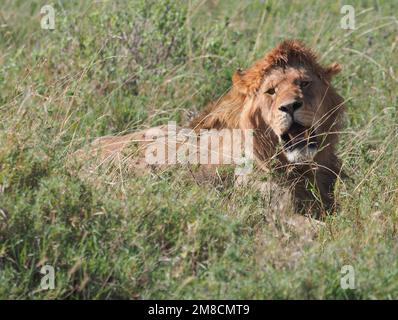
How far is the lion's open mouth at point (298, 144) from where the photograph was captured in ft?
18.8

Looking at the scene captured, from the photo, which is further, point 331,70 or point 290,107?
point 331,70

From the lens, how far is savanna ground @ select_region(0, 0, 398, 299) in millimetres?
4473

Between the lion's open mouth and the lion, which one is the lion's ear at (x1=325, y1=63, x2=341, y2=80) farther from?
the lion's open mouth

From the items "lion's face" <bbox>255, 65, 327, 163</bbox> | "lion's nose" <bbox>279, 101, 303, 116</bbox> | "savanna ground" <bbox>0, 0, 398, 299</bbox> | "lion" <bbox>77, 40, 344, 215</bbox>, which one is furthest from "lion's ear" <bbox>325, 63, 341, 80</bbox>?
"lion's nose" <bbox>279, 101, 303, 116</bbox>

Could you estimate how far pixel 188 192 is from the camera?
5.11 metres

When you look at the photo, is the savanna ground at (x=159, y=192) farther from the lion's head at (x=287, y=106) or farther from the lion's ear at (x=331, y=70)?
the lion's ear at (x=331, y=70)

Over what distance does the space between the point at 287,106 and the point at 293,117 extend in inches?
2.8

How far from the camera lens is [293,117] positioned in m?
5.70

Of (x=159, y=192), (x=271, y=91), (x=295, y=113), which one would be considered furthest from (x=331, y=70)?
(x=159, y=192)

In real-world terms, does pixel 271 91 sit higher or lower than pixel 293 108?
higher

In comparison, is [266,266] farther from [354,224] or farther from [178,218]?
[354,224]

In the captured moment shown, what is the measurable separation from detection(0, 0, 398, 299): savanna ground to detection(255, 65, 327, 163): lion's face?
0.34m

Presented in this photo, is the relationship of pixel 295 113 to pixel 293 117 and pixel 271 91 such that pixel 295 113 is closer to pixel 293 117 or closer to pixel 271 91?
pixel 293 117
